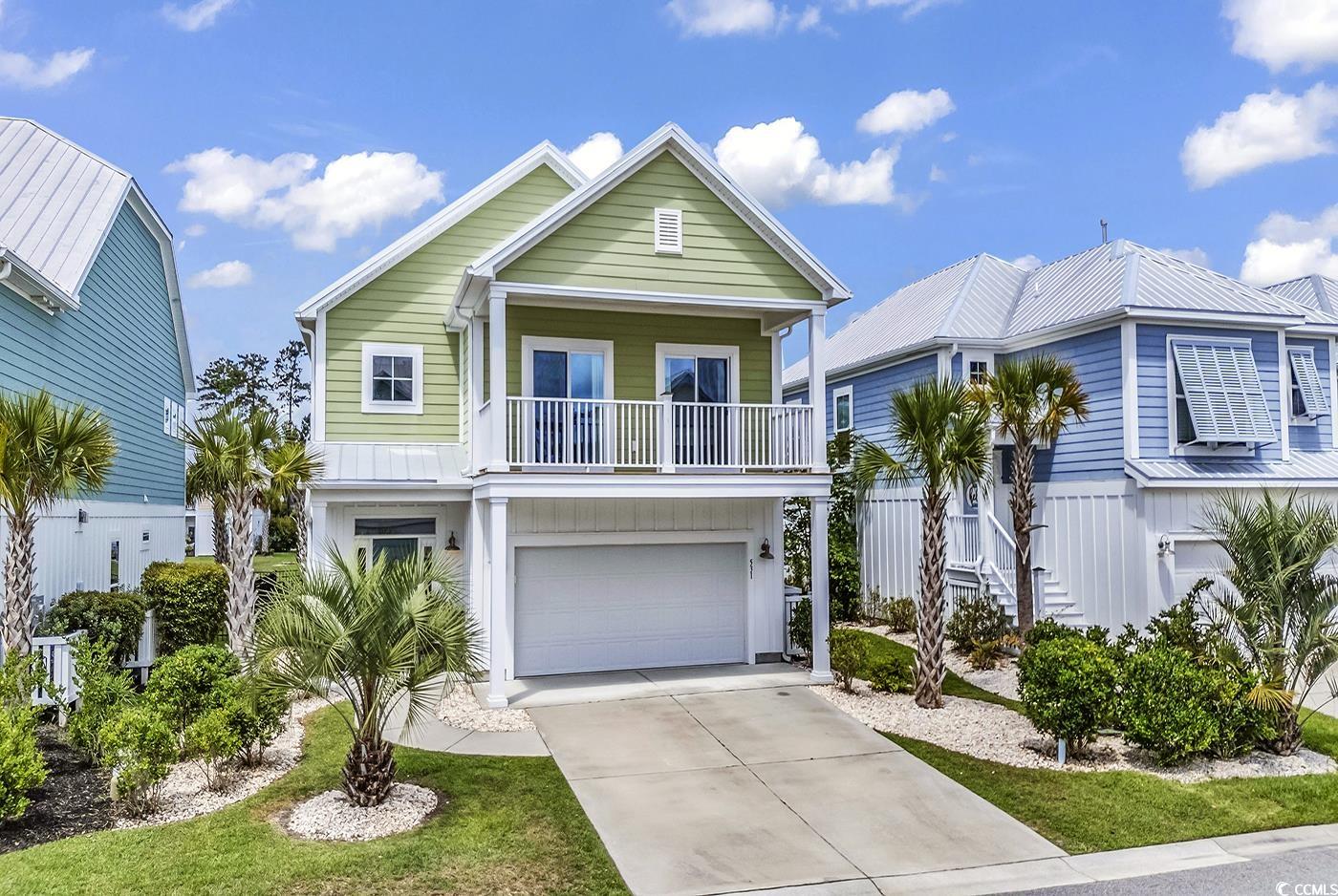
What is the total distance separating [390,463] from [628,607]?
15.1 ft

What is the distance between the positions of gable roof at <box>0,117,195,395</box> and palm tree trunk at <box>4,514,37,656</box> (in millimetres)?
3560

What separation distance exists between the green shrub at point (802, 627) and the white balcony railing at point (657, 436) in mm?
2647

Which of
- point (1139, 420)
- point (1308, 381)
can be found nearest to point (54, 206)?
point (1139, 420)

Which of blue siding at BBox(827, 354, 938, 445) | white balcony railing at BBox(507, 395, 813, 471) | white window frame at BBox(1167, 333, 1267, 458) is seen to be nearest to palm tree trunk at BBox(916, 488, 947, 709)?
white balcony railing at BBox(507, 395, 813, 471)

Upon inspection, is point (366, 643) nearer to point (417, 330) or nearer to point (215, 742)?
point (215, 742)

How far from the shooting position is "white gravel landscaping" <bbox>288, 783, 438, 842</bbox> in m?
7.77

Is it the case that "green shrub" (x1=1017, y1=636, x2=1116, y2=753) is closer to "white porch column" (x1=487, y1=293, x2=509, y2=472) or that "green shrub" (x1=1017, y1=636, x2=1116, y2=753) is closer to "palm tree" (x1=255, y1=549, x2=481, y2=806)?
"palm tree" (x1=255, y1=549, x2=481, y2=806)

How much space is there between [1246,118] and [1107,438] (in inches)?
584

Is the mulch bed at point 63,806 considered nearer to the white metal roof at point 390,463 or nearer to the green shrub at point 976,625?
the white metal roof at point 390,463

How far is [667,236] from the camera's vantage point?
14.0 m

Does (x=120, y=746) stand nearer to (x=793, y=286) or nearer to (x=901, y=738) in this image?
(x=901, y=738)

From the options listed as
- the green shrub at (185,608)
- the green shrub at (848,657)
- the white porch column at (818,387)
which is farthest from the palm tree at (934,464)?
the green shrub at (185,608)

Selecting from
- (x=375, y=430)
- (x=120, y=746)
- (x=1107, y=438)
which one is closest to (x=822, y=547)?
(x=1107, y=438)

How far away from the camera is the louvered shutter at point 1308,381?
17.4m
